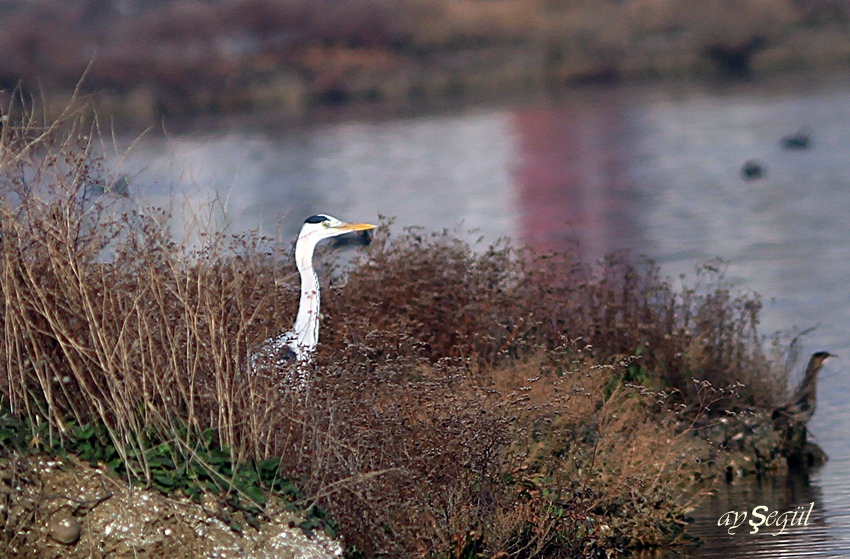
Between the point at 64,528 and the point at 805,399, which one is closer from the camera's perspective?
the point at 64,528

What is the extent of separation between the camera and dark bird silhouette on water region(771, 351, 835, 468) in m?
9.73

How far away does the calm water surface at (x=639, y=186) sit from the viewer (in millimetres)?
9844

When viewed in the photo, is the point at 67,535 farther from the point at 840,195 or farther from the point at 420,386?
the point at 840,195

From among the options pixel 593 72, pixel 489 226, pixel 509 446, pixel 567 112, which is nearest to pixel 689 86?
pixel 593 72

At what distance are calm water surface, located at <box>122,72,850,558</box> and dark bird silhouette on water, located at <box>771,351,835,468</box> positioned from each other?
17 centimetres

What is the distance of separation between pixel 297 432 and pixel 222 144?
4747 cm

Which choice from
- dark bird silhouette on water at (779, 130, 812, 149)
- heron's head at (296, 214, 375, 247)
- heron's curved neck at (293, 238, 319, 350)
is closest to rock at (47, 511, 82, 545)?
heron's curved neck at (293, 238, 319, 350)

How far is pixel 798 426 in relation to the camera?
32.2ft

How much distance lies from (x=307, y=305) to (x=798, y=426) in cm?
367

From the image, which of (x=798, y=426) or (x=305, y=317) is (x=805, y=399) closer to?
(x=798, y=426)

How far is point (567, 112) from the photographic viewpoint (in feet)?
233

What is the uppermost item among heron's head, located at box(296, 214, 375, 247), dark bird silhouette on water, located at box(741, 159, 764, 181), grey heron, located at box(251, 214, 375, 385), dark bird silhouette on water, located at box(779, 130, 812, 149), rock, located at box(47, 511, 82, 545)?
heron's head, located at box(296, 214, 375, 247)

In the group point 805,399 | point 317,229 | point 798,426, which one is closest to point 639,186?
point 805,399

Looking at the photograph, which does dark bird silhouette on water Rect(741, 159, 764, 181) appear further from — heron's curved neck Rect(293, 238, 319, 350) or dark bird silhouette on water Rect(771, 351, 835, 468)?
heron's curved neck Rect(293, 238, 319, 350)
